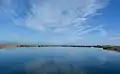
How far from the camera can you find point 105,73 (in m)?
20.9

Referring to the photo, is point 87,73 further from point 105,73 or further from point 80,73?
point 105,73

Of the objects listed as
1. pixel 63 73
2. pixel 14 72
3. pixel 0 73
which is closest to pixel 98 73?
pixel 63 73

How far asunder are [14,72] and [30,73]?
87.5 inches

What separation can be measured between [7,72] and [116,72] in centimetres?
1243

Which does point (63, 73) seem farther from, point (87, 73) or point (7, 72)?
point (7, 72)

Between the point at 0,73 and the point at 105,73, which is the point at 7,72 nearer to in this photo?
the point at 0,73

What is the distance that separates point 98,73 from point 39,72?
21.7 feet

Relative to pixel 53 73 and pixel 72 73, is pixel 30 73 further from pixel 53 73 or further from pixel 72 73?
pixel 72 73

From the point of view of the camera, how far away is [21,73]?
2017 cm

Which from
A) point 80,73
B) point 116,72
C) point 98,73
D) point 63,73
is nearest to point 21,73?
point 63,73

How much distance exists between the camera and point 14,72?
68.5ft

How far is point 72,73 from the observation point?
20.0 m

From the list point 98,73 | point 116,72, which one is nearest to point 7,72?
point 98,73

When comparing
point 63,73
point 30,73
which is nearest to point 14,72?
point 30,73
